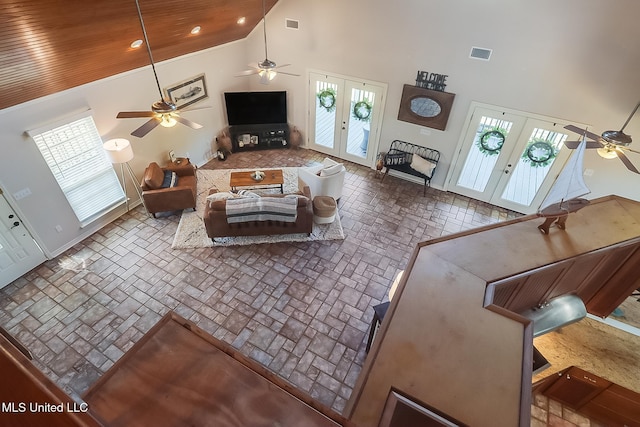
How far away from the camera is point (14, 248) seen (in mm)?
4902

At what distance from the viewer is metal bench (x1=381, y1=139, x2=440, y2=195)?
282 inches

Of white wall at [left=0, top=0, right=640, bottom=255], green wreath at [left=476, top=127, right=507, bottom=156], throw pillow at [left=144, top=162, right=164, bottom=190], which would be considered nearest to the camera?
white wall at [left=0, top=0, right=640, bottom=255]

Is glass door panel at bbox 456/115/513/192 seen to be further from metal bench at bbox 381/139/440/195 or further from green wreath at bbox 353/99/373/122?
green wreath at bbox 353/99/373/122

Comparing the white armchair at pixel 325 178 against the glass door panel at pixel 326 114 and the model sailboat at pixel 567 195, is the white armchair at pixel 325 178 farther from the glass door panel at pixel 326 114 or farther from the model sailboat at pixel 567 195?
the model sailboat at pixel 567 195

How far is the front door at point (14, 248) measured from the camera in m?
4.68

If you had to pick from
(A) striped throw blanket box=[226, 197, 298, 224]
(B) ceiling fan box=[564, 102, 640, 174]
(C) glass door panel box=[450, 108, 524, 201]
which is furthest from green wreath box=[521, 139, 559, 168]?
(A) striped throw blanket box=[226, 197, 298, 224]

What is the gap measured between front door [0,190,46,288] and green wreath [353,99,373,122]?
640cm

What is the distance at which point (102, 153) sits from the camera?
5.64 metres

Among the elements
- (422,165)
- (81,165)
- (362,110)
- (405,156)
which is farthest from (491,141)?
(81,165)

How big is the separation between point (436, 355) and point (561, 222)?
7.25ft

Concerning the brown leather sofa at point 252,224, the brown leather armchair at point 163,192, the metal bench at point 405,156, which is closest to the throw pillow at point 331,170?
the brown leather sofa at point 252,224

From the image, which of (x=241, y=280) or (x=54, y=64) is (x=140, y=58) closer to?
(x=54, y=64)

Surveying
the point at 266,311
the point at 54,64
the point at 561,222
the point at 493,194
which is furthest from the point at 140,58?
the point at 493,194

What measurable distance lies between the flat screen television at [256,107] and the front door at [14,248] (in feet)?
15.4
